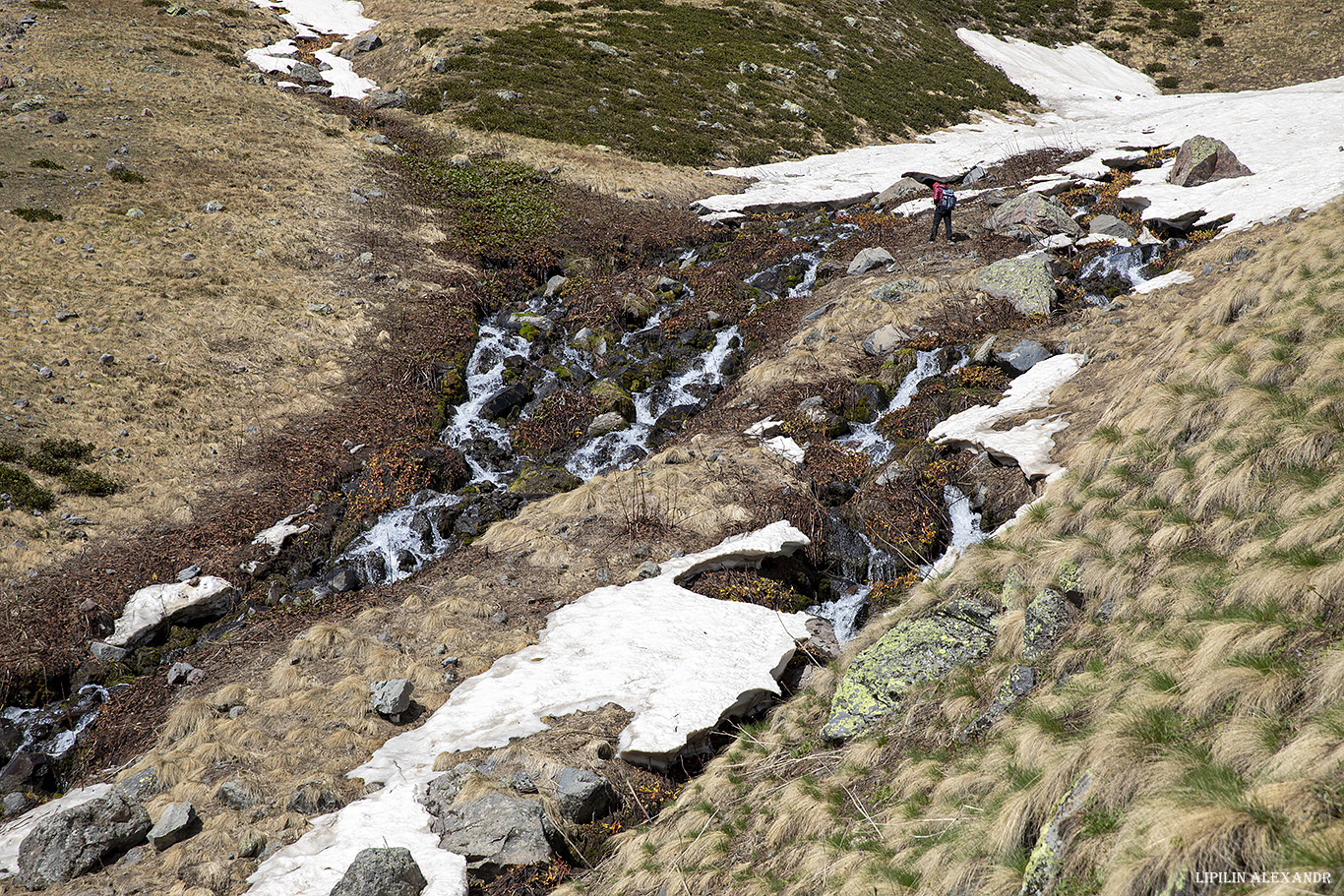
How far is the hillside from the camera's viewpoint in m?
6.71

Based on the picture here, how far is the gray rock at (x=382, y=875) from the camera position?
8.88m

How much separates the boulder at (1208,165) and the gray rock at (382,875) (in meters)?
31.3

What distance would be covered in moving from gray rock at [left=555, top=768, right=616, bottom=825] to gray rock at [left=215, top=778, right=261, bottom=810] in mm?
4667

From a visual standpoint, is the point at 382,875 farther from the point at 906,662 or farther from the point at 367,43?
the point at 367,43

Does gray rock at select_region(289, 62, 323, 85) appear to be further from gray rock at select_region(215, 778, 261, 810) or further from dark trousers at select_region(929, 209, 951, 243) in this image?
gray rock at select_region(215, 778, 261, 810)

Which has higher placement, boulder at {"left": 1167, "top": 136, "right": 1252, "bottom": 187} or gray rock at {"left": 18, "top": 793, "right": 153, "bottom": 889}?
boulder at {"left": 1167, "top": 136, "right": 1252, "bottom": 187}

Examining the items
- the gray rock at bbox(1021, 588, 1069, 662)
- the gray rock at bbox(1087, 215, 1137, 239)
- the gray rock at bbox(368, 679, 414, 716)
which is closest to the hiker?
the gray rock at bbox(1087, 215, 1137, 239)

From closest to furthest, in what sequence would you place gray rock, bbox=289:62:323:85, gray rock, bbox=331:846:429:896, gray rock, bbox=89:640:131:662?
gray rock, bbox=331:846:429:896, gray rock, bbox=89:640:131:662, gray rock, bbox=289:62:323:85

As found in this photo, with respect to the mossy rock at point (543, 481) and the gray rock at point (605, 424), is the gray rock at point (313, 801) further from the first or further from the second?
the gray rock at point (605, 424)

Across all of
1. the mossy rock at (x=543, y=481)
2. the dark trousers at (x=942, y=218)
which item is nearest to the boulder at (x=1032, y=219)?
the dark trousers at (x=942, y=218)

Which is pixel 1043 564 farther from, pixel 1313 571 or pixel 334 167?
pixel 334 167

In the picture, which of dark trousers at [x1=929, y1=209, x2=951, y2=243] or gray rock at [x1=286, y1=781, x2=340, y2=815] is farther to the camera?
dark trousers at [x1=929, y1=209, x2=951, y2=243]

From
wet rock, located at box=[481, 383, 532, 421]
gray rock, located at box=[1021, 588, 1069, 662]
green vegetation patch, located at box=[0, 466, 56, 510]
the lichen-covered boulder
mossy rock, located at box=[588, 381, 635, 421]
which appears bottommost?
green vegetation patch, located at box=[0, 466, 56, 510]

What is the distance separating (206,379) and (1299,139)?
38.7 meters
